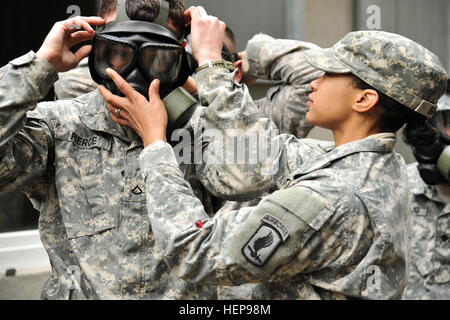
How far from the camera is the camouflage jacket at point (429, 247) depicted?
3699 mm

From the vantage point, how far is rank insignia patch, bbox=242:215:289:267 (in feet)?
4.92

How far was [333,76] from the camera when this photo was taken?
1.77 m

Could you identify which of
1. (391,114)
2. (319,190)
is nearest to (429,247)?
(391,114)

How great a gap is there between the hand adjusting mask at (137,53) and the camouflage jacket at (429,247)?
2.43 m

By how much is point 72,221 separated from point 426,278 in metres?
2.58

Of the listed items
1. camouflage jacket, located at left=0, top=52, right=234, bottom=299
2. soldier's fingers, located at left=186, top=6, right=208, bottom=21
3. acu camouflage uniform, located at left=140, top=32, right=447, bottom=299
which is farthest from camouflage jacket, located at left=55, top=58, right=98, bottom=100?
acu camouflage uniform, located at left=140, top=32, right=447, bottom=299

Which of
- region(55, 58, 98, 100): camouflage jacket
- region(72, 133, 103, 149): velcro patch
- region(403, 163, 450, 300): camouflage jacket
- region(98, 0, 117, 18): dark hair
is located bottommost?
region(403, 163, 450, 300): camouflage jacket

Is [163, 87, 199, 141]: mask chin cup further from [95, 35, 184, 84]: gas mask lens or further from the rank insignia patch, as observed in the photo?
the rank insignia patch

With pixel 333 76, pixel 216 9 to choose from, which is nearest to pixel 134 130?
pixel 333 76

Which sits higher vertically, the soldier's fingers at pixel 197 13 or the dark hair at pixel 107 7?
the dark hair at pixel 107 7

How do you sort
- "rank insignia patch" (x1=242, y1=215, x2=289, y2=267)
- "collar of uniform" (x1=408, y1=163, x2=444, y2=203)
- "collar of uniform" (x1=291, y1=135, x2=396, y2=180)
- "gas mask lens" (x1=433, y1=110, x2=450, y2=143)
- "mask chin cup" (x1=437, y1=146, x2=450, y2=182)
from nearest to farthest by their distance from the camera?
"rank insignia patch" (x1=242, y1=215, x2=289, y2=267) → "collar of uniform" (x1=291, y1=135, x2=396, y2=180) → "mask chin cup" (x1=437, y1=146, x2=450, y2=182) → "gas mask lens" (x1=433, y1=110, x2=450, y2=143) → "collar of uniform" (x1=408, y1=163, x2=444, y2=203)

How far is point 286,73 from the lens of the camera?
2.95 metres
